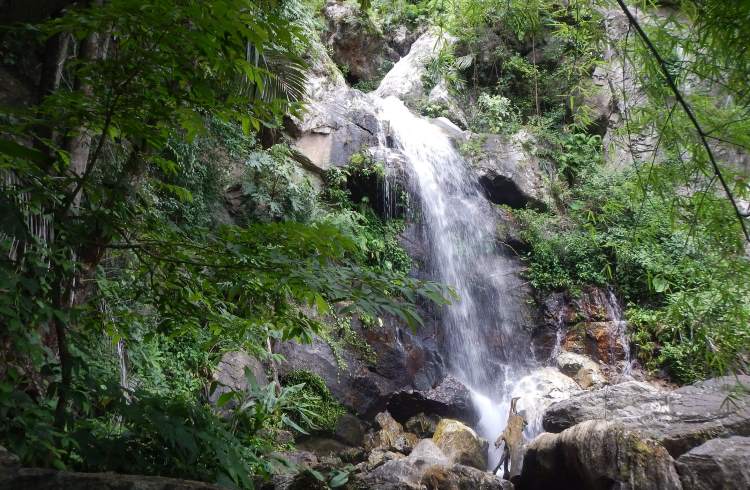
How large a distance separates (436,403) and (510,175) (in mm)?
5905

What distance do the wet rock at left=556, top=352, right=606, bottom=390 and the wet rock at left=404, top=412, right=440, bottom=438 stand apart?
2766 mm

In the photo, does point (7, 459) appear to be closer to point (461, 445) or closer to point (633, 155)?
point (633, 155)

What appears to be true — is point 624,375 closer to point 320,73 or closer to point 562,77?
point 562,77

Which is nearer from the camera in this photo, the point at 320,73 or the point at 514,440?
the point at 514,440

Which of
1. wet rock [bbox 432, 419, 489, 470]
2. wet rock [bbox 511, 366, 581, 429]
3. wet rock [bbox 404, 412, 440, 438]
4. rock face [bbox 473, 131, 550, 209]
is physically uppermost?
rock face [bbox 473, 131, 550, 209]

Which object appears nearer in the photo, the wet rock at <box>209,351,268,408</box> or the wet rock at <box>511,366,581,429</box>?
the wet rock at <box>209,351,268,408</box>

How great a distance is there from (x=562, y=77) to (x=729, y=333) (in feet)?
39.7

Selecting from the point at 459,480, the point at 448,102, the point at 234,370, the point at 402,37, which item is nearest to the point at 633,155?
the point at 459,480

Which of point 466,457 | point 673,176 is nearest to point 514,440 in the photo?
point 466,457

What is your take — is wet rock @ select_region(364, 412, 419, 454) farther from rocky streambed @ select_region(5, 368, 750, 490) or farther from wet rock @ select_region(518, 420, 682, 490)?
wet rock @ select_region(518, 420, 682, 490)

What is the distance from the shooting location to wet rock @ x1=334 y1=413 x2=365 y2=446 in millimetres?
6804

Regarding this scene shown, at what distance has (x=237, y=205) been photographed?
26.3ft

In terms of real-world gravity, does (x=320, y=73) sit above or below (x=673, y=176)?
above

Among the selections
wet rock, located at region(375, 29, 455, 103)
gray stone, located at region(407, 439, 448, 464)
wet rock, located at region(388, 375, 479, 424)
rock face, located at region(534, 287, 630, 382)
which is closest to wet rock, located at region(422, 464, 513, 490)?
gray stone, located at region(407, 439, 448, 464)
